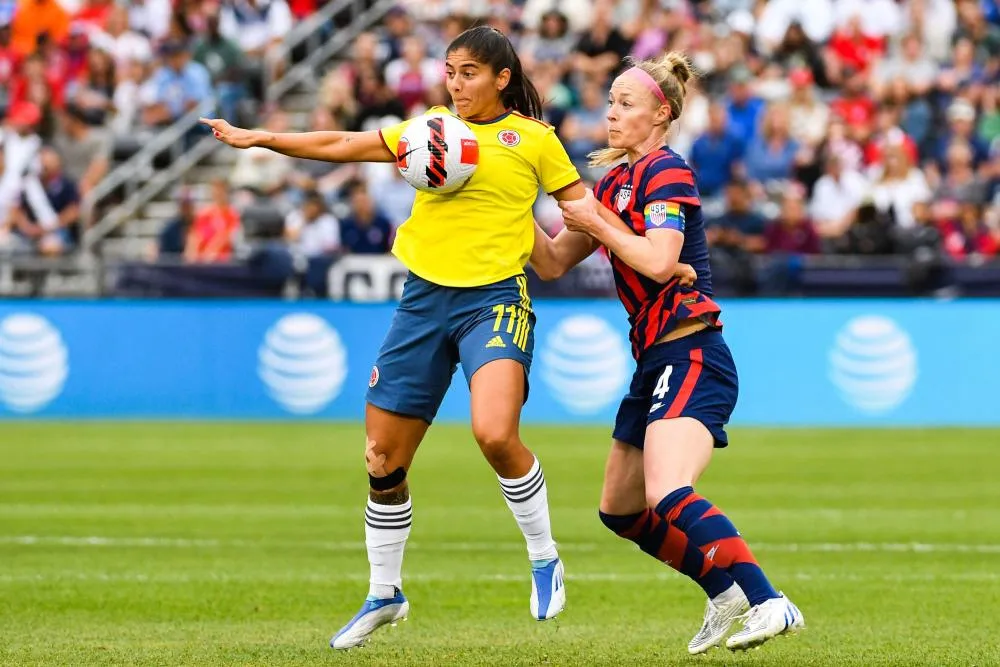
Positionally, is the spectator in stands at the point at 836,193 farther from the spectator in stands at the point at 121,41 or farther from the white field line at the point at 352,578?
the white field line at the point at 352,578

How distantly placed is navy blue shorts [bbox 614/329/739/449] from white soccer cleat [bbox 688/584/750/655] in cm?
63

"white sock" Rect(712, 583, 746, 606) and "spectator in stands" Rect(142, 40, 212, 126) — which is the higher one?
"spectator in stands" Rect(142, 40, 212, 126)

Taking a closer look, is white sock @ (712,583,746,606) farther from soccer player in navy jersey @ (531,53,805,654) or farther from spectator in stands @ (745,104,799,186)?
spectator in stands @ (745,104,799,186)

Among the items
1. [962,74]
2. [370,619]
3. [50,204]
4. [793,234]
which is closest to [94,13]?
[50,204]

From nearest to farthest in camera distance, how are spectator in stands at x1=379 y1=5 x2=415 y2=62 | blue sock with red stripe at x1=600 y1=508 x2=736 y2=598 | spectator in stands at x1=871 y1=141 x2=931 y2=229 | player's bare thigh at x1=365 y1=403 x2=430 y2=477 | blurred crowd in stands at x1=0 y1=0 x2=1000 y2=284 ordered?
blue sock with red stripe at x1=600 y1=508 x2=736 y2=598 < player's bare thigh at x1=365 y1=403 x2=430 y2=477 < blurred crowd in stands at x1=0 y1=0 x2=1000 y2=284 < spectator in stands at x1=871 y1=141 x2=931 y2=229 < spectator in stands at x1=379 y1=5 x2=415 y2=62

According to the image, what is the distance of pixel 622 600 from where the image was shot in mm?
8578

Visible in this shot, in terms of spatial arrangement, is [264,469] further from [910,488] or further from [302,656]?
[302,656]

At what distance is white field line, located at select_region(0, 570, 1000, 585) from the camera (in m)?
9.05

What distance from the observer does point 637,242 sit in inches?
260

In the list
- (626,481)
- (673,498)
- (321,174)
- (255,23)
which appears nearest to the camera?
(673,498)

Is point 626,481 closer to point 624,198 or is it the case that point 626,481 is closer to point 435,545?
point 624,198

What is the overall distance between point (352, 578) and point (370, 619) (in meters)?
2.12

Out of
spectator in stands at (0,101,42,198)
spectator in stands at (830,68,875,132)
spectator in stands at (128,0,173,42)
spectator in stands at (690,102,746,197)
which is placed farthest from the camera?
spectator in stands at (128,0,173,42)

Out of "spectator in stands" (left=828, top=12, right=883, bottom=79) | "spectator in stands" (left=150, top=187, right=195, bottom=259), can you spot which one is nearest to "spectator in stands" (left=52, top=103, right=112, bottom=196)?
"spectator in stands" (left=150, top=187, right=195, bottom=259)
